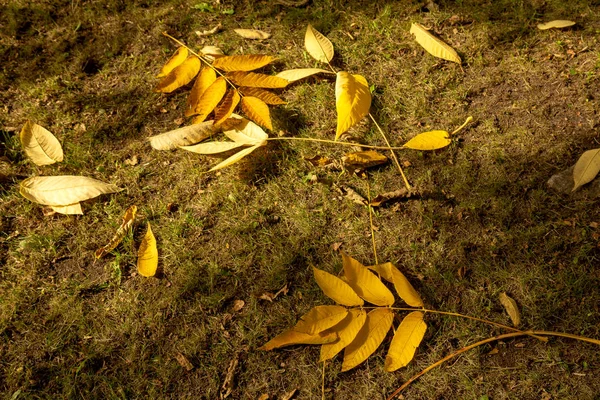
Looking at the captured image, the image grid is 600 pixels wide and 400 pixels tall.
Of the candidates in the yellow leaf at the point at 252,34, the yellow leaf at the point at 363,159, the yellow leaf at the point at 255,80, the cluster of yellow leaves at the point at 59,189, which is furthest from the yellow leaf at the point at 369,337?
the yellow leaf at the point at 252,34

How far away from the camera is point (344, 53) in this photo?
7.28 feet

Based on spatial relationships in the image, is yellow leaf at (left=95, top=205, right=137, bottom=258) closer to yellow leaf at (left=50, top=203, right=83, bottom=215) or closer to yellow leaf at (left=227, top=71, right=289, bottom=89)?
yellow leaf at (left=50, top=203, right=83, bottom=215)

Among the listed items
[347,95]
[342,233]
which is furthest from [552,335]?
[347,95]

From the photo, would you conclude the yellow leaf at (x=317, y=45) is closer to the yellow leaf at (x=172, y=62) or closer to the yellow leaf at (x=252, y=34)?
the yellow leaf at (x=252, y=34)

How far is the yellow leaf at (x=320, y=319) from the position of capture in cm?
142

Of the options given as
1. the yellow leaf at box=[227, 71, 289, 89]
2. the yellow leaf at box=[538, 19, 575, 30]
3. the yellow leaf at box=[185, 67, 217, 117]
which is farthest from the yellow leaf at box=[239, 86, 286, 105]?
the yellow leaf at box=[538, 19, 575, 30]

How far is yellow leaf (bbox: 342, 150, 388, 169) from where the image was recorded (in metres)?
1.84

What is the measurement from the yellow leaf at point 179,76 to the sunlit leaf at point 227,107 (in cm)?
24

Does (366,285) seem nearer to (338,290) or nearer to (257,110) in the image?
(338,290)

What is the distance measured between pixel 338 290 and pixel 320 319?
0.10 meters

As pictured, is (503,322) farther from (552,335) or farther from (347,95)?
(347,95)

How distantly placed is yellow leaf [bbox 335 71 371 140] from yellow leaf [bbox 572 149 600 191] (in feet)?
2.61

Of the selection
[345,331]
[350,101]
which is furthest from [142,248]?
[350,101]

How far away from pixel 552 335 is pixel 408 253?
0.52m
